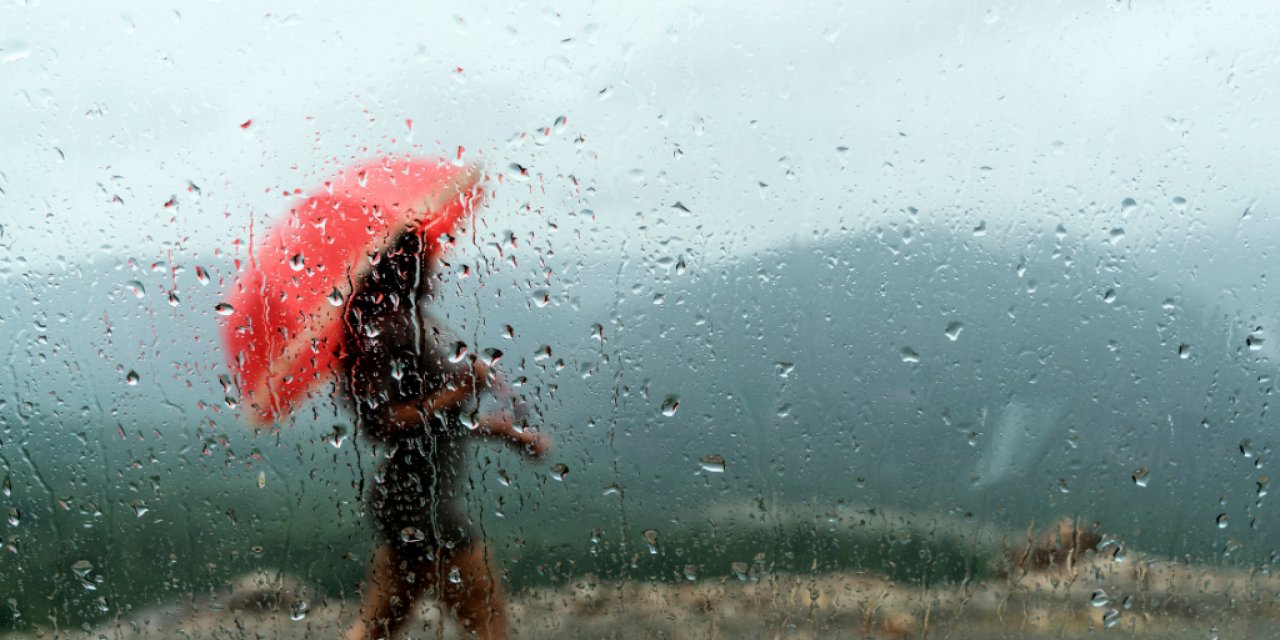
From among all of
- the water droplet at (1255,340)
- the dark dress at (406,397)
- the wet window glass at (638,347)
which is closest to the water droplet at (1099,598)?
the wet window glass at (638,347)

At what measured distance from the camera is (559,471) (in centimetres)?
118

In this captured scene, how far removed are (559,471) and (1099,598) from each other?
0.90 m

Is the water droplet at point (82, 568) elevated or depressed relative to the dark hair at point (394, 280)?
depressed

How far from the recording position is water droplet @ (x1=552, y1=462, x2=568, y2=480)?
117cm

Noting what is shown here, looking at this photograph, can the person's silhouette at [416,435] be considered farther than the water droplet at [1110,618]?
No

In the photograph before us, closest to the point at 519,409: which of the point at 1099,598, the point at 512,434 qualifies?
the point at 512,434

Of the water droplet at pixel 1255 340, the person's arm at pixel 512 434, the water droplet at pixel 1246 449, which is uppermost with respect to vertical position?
the water droplet at pixel 1255 340

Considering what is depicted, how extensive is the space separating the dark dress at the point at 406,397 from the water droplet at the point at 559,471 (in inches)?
5.5

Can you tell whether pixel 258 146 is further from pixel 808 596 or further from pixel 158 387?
pixel 808 596

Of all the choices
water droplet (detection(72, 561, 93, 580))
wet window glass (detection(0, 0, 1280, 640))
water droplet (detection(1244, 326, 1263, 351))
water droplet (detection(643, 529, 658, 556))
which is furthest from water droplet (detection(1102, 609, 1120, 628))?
water droplet (detection(72, 561, 93, 580))

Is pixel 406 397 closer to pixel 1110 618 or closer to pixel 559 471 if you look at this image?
pixel 559 471

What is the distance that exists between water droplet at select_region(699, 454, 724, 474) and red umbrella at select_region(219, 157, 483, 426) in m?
0.51

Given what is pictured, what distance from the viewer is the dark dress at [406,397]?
115cm

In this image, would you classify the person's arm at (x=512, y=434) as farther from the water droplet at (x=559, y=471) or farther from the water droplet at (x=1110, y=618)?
the water droplet at (x=1110, y=618)
